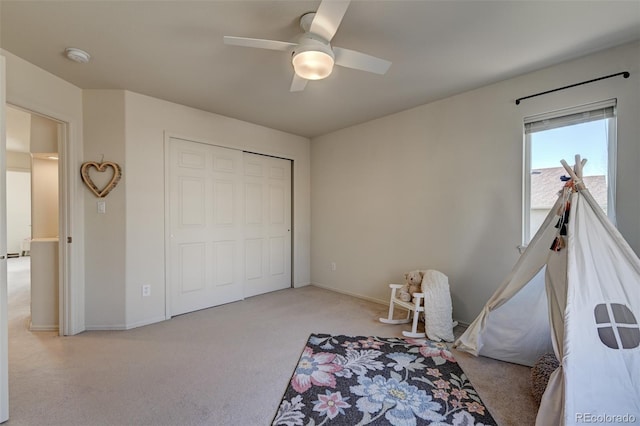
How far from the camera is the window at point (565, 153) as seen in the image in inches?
85.3

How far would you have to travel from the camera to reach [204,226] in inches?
138

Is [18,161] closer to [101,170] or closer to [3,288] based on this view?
[101,170]

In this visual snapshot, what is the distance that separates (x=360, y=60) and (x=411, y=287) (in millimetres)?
2222

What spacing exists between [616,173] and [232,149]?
384 centimetres

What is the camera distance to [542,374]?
5.78ft

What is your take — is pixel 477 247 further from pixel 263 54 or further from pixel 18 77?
pixel 18 77

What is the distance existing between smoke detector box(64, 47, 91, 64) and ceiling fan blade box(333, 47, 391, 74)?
200 centimetres

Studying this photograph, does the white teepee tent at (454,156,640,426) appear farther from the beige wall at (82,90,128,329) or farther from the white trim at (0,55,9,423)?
the beige wall at (82,90,128,329)

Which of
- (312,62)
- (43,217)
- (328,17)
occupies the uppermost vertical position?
(328,17)

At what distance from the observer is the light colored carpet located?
1.67 metres

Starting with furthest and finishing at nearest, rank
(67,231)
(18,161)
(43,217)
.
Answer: (18,161) → (43,217) → (67,231)

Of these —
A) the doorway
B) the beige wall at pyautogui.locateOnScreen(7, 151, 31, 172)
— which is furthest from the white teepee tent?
the beige wall at pyautogui.locateOnScreen(7, 151, 31, 172)

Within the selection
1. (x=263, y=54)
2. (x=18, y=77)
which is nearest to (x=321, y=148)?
(x=263, y=54)

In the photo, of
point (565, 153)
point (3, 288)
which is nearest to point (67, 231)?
point (3, 288)
